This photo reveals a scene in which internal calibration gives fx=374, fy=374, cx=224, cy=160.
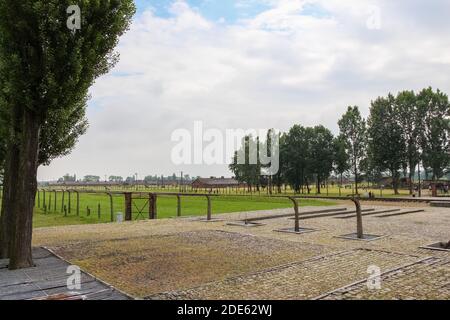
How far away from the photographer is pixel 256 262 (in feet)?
29.8

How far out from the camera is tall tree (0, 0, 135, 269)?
27.6ft

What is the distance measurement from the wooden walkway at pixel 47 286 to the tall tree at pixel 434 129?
211 ft

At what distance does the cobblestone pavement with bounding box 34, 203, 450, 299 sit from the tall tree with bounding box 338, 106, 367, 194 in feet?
178

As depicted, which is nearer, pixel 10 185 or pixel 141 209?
pixel 10 185

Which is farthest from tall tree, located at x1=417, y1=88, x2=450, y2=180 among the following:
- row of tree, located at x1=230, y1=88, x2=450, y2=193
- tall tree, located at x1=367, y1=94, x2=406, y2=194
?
tall tree, located at x1=367, y1=94, x2=406, y2=194

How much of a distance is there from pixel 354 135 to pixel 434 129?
1269 centimetres

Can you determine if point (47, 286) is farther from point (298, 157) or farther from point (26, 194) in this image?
point (298, 157)

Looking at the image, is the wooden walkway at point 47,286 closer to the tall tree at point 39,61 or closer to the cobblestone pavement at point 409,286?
the tall tree at point 39,61

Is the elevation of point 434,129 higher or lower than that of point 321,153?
higher

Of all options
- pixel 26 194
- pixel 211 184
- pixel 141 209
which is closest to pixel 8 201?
pixel 26 194

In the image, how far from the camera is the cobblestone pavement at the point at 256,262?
21.6ft

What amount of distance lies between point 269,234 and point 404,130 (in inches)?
2238

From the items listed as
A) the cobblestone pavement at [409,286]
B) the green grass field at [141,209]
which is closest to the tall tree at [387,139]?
the green grass field at [141,209]
